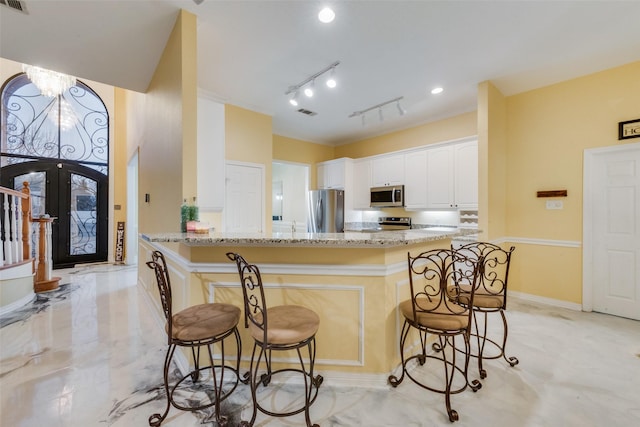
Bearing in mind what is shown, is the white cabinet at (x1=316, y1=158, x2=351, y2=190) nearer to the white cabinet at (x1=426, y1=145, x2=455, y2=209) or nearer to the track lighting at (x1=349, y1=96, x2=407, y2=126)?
the track lighting at (x1=349, y1=96, x2=407, y2=126)

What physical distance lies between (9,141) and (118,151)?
1734 mm

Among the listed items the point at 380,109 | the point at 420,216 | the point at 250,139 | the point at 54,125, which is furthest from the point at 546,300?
the point at 54,125

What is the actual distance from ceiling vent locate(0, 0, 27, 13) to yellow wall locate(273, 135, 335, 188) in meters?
3.59

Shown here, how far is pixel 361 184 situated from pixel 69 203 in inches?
256

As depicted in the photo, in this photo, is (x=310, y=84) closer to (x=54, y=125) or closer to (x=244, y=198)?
(x=244, y=198)

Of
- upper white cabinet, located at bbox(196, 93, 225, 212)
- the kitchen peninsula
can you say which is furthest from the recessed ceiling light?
the kitchen peninsula

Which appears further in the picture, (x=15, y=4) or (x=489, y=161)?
(x=489, y=161)

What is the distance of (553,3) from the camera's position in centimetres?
217

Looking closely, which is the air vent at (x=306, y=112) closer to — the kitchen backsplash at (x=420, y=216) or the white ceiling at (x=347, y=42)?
the white ceiling at (x=347, y=42)

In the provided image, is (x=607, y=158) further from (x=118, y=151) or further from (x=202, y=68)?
(x=118, y=151)

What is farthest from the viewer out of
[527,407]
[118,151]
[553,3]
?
[118,151]

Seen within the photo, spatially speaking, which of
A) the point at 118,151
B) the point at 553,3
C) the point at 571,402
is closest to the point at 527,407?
the point at 571,402

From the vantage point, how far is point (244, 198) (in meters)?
4.22

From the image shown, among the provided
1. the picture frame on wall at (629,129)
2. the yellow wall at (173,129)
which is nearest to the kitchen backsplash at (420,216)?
the picture frame on wall at (629,129)
